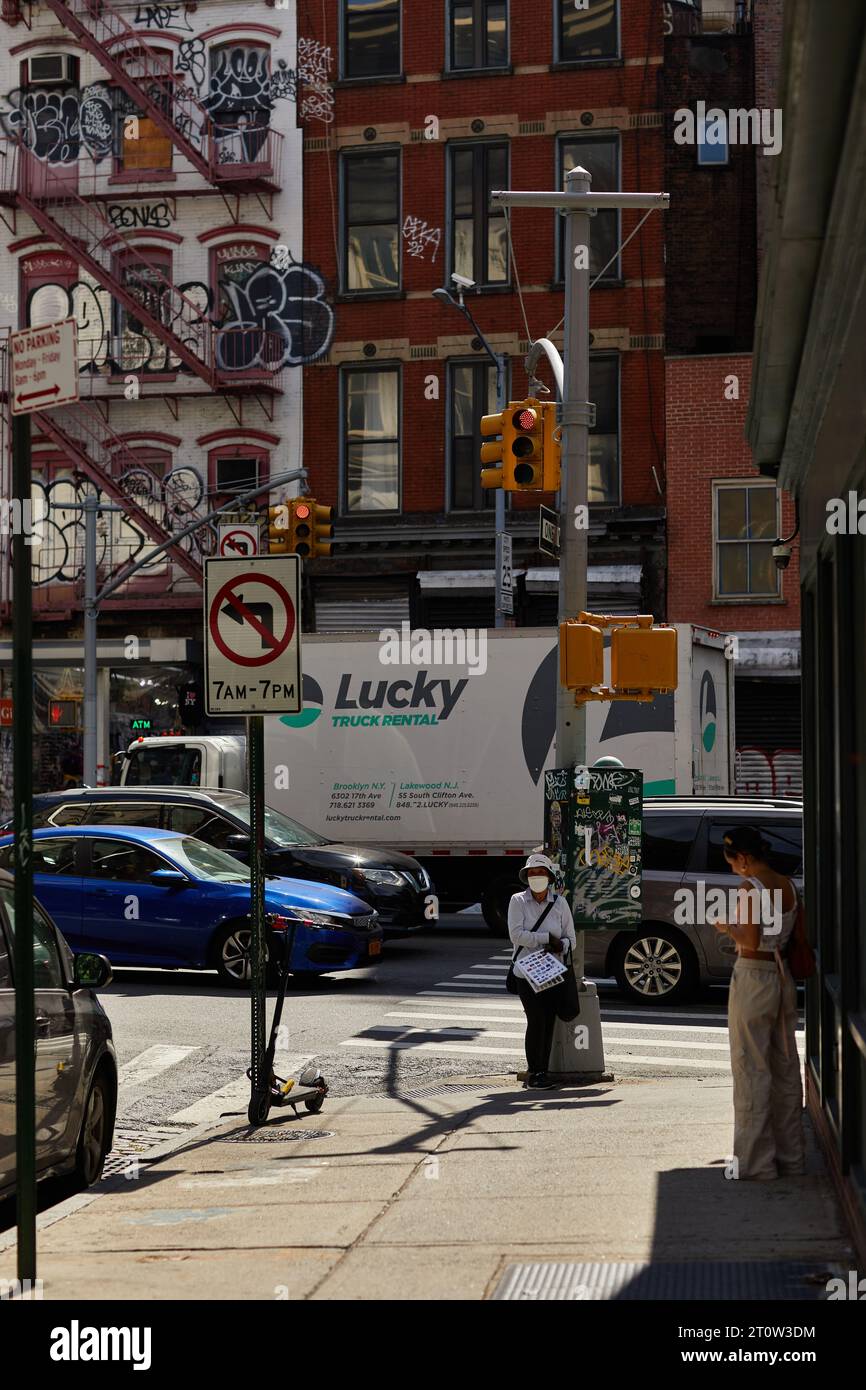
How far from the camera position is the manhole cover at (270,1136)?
33.2ft

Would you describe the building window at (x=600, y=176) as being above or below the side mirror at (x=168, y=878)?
above

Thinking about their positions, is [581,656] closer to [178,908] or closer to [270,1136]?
[270,1136]

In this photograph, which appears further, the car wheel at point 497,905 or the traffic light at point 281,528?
the traffic light at point 281,528

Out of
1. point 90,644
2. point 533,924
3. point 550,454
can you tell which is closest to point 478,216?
point 90,644

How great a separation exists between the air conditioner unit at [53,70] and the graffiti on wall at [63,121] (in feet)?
0.64

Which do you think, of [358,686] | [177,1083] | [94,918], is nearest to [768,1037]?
[177,1083]

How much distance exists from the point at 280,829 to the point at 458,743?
3.31 meters

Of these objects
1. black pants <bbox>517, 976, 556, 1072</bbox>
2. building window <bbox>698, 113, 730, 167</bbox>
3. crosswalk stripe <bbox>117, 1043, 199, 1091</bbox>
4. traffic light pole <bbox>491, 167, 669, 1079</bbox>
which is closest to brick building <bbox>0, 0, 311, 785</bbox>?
building window <bbox>698, 113, 730, 167</bbox>

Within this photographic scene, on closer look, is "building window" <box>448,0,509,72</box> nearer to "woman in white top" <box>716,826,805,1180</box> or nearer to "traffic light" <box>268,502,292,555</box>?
"traffic light" <box>268,502,292,555</box>

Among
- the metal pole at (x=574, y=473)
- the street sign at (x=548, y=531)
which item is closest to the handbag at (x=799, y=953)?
the metal pole at (x=574, y=473)

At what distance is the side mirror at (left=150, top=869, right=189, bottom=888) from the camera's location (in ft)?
55.5

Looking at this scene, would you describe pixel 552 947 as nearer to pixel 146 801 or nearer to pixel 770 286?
pixel 770 286

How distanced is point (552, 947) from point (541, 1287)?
18.7 ft

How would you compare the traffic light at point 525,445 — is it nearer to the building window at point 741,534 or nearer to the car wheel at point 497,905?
the car wheel at point 497,905
